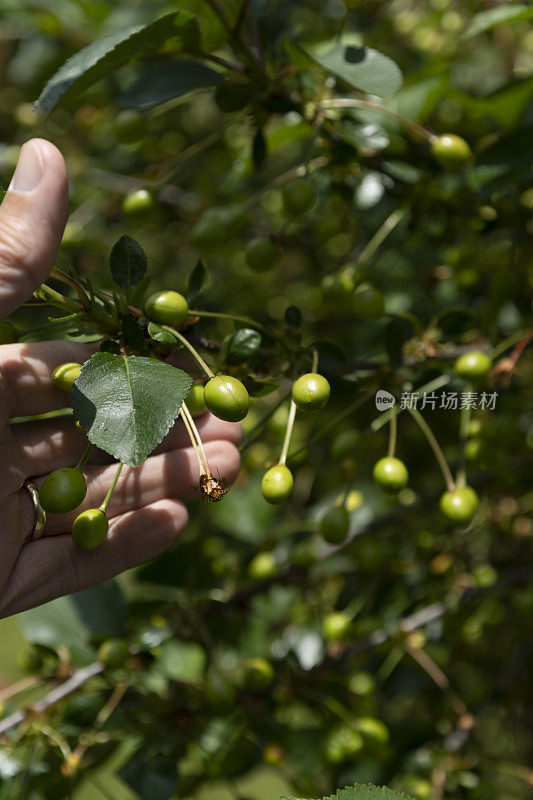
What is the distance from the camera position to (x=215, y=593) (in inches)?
61.9

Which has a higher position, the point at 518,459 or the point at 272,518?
the point at 518,459

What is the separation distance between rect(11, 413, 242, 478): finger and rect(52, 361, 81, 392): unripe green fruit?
16 centimetres

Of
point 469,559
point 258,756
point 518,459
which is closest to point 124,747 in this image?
point 258,756

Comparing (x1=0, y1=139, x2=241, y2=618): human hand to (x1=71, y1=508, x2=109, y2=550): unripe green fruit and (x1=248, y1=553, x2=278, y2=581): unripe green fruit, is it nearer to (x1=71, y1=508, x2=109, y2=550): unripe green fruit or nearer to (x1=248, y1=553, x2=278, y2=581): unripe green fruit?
(x1=71, y1=508, x2=109, y2=550): unripe green fruit

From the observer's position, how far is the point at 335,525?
1.18 meters

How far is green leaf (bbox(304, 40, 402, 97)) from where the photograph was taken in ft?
3.51

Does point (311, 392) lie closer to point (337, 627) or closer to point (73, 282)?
point (73, 282)

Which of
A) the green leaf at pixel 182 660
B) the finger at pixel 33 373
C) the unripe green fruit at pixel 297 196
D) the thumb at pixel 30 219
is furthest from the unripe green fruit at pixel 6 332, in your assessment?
the green leaf at pixel 182 660

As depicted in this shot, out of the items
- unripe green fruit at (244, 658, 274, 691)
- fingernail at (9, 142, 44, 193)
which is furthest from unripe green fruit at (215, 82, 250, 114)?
unripe green fruit at (244, 658, 274, 691)

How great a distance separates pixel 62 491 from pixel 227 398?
0.27m

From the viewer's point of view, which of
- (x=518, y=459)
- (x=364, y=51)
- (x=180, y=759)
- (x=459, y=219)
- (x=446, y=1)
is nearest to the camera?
(x=364, y=51)

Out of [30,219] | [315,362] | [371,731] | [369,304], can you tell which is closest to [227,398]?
[315,362]

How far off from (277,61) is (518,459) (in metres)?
1.04

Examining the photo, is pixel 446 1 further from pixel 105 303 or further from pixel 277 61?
pixel 105 303
